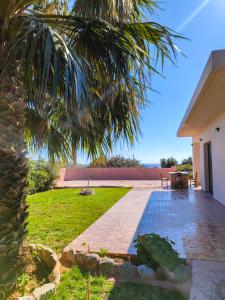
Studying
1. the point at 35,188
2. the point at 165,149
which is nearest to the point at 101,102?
the point at 35,188

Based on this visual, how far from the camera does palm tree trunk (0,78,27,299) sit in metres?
3.60

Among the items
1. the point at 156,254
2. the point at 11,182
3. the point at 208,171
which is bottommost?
the point at 156,254

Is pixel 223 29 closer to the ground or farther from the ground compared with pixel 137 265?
farther from the ground

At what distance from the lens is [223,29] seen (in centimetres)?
759

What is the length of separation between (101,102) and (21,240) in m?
Result: 2.54

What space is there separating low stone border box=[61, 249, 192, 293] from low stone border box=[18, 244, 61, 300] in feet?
1.65

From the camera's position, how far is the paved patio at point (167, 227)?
230 inches

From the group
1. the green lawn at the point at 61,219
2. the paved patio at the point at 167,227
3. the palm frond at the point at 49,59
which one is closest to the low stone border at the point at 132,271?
the paved patio at the point at 167,227

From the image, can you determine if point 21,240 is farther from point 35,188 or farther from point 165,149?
point 165,149

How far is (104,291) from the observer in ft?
13.7

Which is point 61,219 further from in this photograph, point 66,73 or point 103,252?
point 66,73

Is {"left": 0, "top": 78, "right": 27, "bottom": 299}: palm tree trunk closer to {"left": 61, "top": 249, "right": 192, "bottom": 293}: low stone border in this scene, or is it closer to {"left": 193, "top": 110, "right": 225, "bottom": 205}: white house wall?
{"left": 61, "top": 249, "right": 192, "bottom": 293}: low stone border

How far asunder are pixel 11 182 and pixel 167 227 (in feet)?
17.2

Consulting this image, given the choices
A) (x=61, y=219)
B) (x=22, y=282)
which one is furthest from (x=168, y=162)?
(x=22, y=282)
